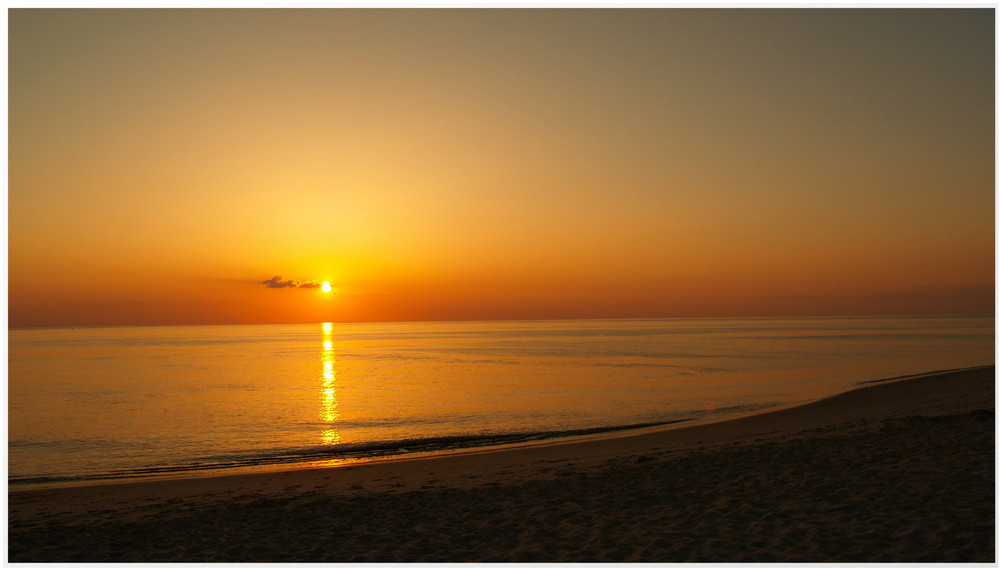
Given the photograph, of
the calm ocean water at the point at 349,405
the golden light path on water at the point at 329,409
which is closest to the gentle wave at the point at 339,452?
the calm ocean water at the point at 349,405

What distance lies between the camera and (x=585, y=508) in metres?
11.5

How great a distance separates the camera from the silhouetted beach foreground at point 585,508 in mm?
9180

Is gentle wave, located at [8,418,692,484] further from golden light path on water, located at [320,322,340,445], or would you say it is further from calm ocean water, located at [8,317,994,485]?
golden light path on water, located at [320,322,340,445]

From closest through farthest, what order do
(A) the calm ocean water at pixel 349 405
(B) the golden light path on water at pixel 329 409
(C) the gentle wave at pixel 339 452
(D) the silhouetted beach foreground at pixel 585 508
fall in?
(D) the silhouetted beach foreground at pixel 585 508, (C) the gentle wave at pixel 339 452, (A) the calm ocean water at pixel 349 405, (B) the golden light path on water at pixel 329 409

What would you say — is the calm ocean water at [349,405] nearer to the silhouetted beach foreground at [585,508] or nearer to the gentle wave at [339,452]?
the gentle wave at [339,452]

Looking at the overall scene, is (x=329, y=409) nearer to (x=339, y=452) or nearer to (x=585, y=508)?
(x=339, y=452)

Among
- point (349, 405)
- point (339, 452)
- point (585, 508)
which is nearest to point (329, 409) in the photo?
point (349, 405)

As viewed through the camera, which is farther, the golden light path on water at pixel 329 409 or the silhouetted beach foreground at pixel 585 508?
the golden light path on water at pixel 329 409

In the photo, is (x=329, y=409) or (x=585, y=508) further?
(x=329, y=409)

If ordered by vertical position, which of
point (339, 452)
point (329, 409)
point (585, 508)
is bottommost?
point (585, 508)

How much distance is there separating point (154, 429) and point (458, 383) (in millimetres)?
20092

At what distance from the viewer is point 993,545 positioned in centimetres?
856

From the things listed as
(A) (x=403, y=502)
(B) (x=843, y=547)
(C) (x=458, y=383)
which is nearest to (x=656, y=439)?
(A) (x=403, y=502)

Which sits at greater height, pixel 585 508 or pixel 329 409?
pixel 329 409
